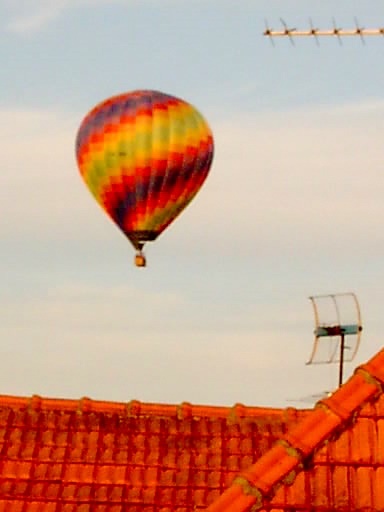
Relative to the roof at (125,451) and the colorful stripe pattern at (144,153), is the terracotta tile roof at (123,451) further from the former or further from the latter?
the colorful stripe pattern at (144,153)

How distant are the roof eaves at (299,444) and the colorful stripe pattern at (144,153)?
116ft

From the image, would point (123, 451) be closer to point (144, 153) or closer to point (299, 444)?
point (299, 444)

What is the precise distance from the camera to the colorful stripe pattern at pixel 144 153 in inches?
1790

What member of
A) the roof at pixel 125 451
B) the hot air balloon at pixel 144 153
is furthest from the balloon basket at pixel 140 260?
the roof at pixel 125 451

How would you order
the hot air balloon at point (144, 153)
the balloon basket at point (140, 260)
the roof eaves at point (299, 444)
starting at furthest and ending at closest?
1. the balloon basket at point (140, 260)
2. the hot air balloon at point (144, 153)
3. the roof eaves at point (299, 444)

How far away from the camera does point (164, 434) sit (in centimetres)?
2048

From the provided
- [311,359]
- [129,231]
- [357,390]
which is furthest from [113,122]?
[357,390]

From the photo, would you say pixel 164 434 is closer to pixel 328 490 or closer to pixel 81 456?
pixel 81 456

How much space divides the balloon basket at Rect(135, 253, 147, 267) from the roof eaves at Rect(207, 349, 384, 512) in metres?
40.7

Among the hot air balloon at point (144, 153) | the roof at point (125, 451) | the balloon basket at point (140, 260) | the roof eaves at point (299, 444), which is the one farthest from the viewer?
the balloon basket at point (140, 260)

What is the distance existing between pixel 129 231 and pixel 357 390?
39151mm

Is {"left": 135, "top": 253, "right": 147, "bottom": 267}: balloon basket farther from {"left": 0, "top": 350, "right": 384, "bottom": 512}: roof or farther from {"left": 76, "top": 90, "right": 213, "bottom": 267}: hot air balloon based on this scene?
{"left": 0, "top": 350, "right": 384, "bottom": 512}: roof

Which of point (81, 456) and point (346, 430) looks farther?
point (81, 456)

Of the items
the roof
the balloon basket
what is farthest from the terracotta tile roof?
the balloon basket
